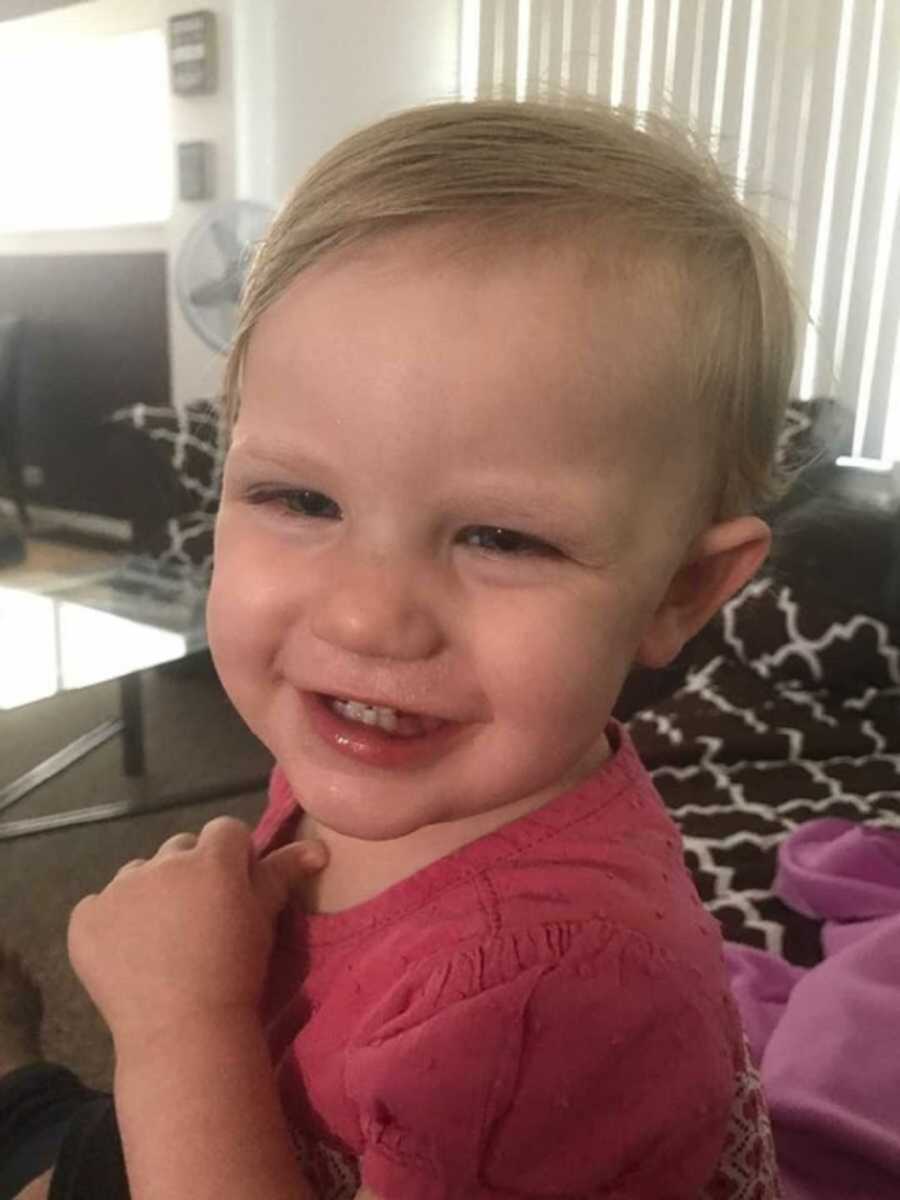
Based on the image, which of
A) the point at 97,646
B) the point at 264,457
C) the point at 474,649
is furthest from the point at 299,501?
the point at 97,646

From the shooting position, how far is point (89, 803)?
2316 millimetres

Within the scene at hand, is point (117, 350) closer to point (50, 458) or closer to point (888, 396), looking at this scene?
point (50, 458)

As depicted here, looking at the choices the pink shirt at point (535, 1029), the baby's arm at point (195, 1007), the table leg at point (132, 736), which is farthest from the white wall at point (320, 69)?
the pink shirt at point (535, 1029)

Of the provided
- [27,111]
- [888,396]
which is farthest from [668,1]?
[27,111]

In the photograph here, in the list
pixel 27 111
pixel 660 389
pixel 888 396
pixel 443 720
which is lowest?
pixel 888 396

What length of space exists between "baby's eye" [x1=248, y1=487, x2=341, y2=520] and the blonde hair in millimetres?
89

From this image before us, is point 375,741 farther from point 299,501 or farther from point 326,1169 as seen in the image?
point 326,1169

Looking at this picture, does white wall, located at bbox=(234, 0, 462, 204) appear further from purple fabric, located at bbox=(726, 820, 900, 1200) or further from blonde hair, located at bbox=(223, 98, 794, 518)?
blonde hair, located at bbox=(223, 98, 794, 518)

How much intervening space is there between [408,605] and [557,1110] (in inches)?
9.5

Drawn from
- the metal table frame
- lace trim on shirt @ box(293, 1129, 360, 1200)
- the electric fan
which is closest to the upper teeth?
lace trim on shirt @ box(293, 1129, 360, 1200)

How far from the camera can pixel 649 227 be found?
0.57m

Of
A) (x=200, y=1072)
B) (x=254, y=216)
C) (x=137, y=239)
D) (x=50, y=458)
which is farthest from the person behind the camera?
(x=50, y=458)

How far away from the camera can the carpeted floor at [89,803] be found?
170cm

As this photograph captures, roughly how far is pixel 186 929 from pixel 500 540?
31cm
